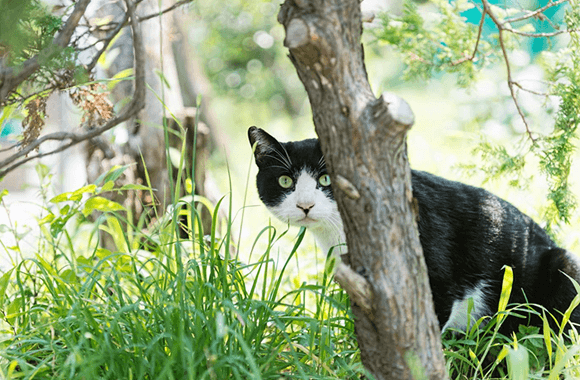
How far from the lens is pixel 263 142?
1.74m

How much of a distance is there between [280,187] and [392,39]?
771 mm

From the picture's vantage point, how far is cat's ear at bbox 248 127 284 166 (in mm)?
1701

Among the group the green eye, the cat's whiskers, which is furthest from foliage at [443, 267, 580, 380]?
the cat's whiskers

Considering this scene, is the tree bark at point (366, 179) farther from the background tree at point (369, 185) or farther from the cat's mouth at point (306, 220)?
the cat's mouth at point (306, 220)

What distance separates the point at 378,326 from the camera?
97 cm

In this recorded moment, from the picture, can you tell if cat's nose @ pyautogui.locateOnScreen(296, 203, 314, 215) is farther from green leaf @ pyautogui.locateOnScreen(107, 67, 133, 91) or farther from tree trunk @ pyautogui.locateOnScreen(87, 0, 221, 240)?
tree trunk @ pyautogui.locateOnScreen(87, 0, 221, 240)

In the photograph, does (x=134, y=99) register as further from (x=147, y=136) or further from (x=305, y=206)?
(x=147, y=136)

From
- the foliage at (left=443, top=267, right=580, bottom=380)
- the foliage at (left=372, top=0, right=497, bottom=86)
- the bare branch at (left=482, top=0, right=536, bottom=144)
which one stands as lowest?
the foliage at (left=443, top=267, right=580, bottom=380)

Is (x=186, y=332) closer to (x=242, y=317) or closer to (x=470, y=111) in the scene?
(x=242, y=317)

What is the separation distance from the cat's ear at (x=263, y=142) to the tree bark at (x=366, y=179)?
0.75 metres

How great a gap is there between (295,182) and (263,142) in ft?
0.61

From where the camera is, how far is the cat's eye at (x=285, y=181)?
1704mm

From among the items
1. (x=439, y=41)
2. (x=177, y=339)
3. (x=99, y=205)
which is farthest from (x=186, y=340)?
(x=439, y=41)

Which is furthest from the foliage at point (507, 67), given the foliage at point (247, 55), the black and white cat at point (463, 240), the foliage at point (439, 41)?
the foliage at point (247, 55)
